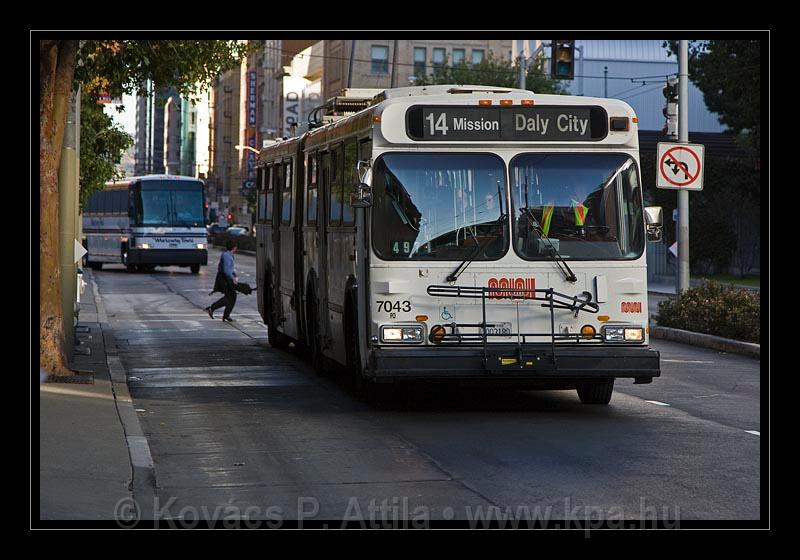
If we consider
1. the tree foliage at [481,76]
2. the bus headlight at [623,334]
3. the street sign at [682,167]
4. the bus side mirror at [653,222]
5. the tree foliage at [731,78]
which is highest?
the tree foliage at [481,76]

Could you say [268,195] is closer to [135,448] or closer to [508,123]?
[508,123]

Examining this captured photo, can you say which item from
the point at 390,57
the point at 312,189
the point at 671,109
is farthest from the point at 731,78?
the point at 390,57

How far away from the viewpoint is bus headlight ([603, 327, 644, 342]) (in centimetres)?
1442

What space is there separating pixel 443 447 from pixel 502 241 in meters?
2.69

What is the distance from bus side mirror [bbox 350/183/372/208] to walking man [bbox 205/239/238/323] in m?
16.6

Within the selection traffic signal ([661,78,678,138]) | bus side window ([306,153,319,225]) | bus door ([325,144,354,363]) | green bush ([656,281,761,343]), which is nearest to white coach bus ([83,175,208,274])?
traffic signal ([661,78,678,138])

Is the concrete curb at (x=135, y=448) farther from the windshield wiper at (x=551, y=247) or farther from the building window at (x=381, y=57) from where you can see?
the building window at (x=381, y=57)

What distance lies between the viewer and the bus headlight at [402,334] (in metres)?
14.3

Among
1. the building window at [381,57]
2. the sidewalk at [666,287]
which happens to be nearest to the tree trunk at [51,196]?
the sidewalk at [666,287]

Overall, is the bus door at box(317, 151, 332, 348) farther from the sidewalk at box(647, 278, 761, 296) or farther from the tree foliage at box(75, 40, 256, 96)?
the sidewalk at box(647, 278, 761, 296)

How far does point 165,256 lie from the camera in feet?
183
